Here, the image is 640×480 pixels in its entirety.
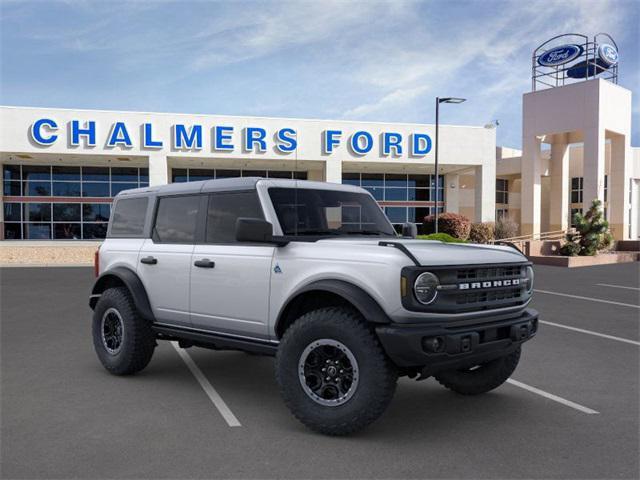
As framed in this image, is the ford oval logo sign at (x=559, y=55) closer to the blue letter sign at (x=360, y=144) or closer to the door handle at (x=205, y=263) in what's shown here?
the blue letter sign at (x=360, y=144)

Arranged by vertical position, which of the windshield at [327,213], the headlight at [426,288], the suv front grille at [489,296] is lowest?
the suv front grille at [489,296]

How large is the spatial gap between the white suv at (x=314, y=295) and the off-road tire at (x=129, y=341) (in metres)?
0.01

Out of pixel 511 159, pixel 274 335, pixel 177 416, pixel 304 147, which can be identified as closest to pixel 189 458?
pixel 177 416

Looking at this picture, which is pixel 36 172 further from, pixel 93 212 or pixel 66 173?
pixel 93 212

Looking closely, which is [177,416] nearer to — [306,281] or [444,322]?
[306,281]

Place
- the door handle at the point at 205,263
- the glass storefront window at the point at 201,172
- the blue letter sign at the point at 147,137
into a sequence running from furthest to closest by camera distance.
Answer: the glass storefront window at the point at 201,172, the blue letter sign at the point at 147,137, the door handle at the point at 205,263

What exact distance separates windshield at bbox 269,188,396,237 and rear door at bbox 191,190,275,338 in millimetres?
258

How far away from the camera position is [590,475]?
385 cm

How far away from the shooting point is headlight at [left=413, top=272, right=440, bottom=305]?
4.29 metres

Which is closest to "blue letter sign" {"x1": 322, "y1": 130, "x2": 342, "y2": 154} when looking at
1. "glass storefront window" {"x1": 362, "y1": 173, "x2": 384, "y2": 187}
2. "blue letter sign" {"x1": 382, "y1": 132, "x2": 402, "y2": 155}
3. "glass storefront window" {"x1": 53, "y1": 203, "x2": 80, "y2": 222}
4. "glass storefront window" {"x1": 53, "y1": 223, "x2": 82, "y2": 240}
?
"blue letter sign" {"x1": 382, "y1": 132, "x2": 402, "y2": 155}

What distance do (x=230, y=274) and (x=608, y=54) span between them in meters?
36.9

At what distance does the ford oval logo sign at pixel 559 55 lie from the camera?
1368 inches

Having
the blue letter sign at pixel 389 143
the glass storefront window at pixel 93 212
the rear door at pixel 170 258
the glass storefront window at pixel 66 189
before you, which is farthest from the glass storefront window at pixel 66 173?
the rear door at pixel 170 258

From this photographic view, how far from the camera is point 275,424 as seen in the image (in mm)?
4824
